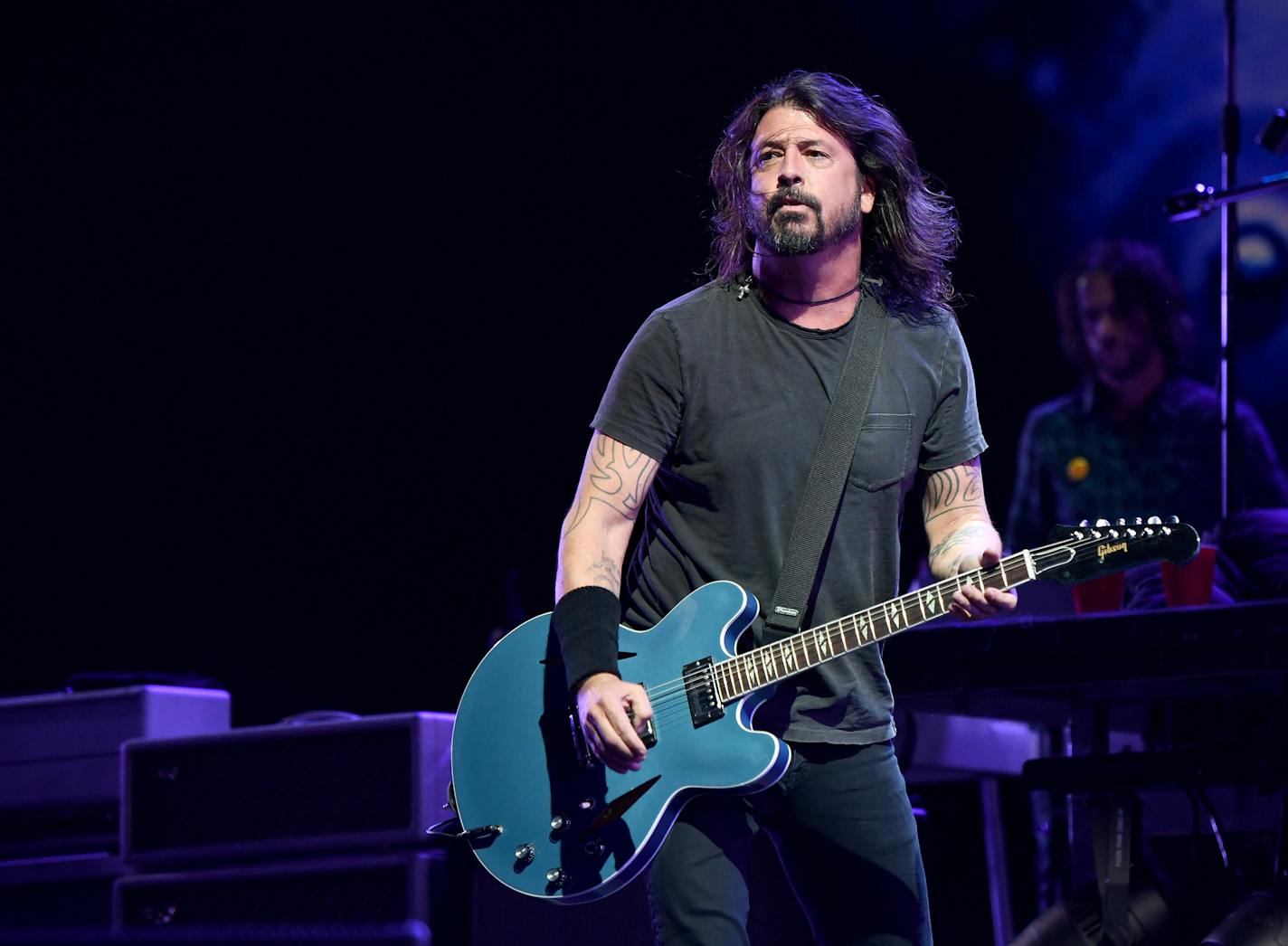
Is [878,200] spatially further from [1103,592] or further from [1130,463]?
[1130,463]

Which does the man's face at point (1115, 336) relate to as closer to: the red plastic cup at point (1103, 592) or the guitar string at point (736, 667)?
the red plastic cup at point (1103, 592)

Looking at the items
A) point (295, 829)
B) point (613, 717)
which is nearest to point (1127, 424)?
point (295, 829)

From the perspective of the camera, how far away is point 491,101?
655 centimetres

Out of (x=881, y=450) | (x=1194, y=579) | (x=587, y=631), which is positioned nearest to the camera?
(x=587, y=631)

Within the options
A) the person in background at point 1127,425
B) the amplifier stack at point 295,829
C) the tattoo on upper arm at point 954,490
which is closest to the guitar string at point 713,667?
the tattoo on upper arm at point 954,490

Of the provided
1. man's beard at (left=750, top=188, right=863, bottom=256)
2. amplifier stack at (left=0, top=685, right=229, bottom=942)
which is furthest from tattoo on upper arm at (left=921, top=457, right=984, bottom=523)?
amplifier stack at (left=0, top=685, right=229, bottom=942)

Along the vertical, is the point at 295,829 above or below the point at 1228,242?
below

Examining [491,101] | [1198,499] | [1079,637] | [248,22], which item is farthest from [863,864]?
[248,22]

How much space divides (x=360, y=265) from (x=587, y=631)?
411 centimetres

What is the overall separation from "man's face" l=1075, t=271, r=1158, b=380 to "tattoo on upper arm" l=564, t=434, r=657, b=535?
11.2ft

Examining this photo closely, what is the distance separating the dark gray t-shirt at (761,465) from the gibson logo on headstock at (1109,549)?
0.37m

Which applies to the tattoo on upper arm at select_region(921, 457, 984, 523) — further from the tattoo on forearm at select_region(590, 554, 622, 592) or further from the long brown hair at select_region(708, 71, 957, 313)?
the tattoo on forearm at select_region(590, 554, 622, 592)

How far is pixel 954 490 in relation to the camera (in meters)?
3.02

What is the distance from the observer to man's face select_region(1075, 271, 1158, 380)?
19.1 ft
